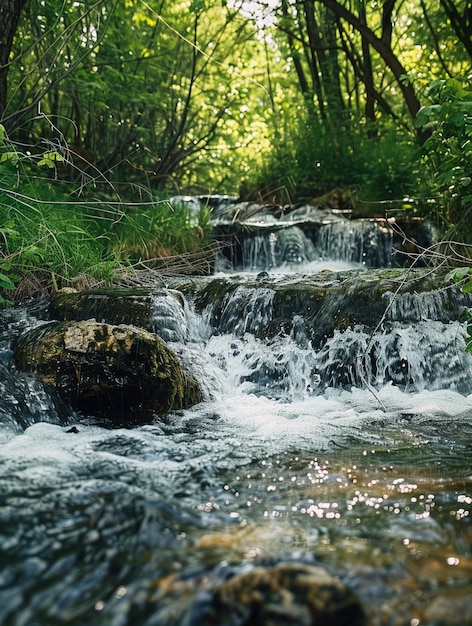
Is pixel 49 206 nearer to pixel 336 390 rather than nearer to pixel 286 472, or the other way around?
pixel 336 390

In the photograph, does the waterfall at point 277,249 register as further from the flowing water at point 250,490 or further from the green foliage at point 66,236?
the flowing water at point 250,490

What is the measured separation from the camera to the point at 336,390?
4.58 metres

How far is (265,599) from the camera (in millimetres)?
1426

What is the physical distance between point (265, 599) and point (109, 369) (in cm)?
261

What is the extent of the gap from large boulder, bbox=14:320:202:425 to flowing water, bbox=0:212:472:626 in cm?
14

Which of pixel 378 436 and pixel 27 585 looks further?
pixel 378 436

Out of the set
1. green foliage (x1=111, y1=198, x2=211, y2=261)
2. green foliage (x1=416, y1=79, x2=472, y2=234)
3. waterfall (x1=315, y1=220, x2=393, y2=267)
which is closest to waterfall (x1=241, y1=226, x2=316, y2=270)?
waterfall (x1=315, y1=220, x2=393, y2=267)

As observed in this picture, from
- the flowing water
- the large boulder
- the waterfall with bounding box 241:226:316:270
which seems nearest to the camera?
the flowing water

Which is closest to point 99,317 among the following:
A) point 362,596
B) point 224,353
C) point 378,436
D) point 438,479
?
point 224,353

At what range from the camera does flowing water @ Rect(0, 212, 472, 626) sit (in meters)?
1.55

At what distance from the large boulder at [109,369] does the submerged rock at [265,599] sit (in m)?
2.23

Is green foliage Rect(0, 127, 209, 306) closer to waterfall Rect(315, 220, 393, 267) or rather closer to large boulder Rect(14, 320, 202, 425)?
large boulder Rect(14, 320, 202, 425)

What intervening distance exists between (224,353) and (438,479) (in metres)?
2.87

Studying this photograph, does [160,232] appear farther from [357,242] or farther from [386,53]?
[386,53]
